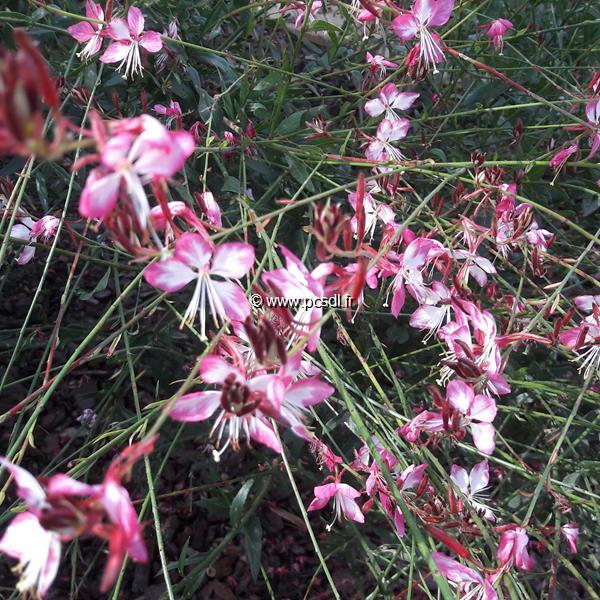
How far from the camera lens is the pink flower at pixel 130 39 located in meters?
1.01

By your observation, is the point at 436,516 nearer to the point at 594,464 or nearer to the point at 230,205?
the point at 594,464

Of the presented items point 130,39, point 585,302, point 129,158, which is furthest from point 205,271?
point 585,302

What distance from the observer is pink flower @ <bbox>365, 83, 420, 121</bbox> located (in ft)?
4.03

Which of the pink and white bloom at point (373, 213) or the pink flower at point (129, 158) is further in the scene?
the pink and white bloom at point (373, 213)

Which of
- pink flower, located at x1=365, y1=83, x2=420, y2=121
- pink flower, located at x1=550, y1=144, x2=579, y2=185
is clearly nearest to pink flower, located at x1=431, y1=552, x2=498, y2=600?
pink flower, located at x1=550, y1=144, x2=579, y2=185

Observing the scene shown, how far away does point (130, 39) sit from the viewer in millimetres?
1028

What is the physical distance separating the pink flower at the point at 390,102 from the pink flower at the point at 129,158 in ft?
2.80

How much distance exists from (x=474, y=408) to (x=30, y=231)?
78 centimetres

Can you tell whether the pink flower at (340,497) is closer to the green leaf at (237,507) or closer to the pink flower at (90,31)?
the green leaf at (237,507)

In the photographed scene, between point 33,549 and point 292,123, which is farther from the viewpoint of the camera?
point 292,123

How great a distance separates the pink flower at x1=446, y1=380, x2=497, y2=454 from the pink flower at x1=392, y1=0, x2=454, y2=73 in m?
0.55

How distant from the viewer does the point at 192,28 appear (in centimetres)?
130

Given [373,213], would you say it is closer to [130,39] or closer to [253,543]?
[130,39]

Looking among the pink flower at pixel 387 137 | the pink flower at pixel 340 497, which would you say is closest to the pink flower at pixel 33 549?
the pink flower at pixel 340 497
